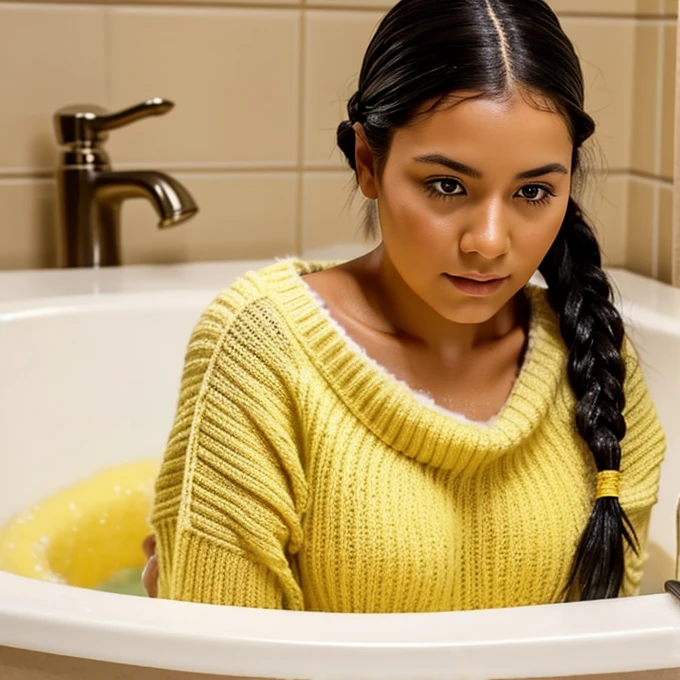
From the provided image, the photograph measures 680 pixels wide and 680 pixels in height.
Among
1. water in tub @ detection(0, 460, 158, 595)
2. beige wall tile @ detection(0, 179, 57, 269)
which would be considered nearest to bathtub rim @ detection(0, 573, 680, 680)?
water in tub @ detection(0, 460, 158, 595)

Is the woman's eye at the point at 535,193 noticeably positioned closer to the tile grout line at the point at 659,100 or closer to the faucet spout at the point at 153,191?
the faucet spout at the point at 153,191

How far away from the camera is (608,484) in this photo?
854mm

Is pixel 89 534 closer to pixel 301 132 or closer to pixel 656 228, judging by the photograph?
pixel 301 132

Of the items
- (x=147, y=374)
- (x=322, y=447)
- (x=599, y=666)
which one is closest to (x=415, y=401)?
(x=322, y=447)

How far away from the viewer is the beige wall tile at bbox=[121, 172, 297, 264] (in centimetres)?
152

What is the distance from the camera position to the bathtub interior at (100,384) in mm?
1245

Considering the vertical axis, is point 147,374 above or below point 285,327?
below

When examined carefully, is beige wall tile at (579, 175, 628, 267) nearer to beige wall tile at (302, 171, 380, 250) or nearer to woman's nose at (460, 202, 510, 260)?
beige wall tile at (302, 171, 380, 250)

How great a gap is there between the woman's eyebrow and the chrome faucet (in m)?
0.67

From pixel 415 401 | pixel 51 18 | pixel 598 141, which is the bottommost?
pixel 415 401

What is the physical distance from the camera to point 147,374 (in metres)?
1.37

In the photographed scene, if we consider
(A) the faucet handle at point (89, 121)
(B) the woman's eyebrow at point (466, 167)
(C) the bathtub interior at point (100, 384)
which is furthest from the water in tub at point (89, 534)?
(B) the woman's eyebrow at point (466, 167)

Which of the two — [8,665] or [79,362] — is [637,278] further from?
[8,665]

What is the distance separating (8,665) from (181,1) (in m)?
1.02
